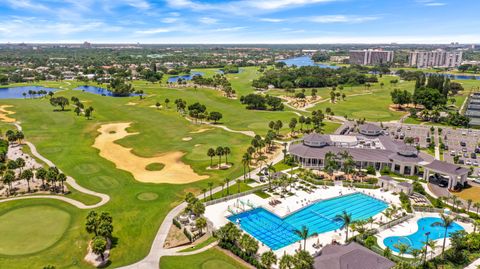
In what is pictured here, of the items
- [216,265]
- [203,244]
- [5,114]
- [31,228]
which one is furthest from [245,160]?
[5,114]

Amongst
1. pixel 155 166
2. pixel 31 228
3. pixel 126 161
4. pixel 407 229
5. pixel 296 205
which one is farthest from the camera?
pixel 126 161

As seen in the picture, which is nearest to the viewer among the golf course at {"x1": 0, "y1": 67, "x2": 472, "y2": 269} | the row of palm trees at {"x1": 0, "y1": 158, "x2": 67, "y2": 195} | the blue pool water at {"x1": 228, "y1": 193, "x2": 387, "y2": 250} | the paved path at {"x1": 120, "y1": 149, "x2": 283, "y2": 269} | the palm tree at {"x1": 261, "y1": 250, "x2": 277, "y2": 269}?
the palm tree at {"x1": 261, "y1": 250, "x2": 277, "y2": 269}

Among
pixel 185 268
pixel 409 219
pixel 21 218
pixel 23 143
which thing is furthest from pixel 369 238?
pixel 23 143

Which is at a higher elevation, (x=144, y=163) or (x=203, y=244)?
(x=144, y=163)

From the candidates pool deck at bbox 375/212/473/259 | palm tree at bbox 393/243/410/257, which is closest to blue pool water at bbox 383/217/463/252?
pool deck at bbox 375/212/473/259

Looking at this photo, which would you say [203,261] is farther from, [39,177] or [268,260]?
[39,177]

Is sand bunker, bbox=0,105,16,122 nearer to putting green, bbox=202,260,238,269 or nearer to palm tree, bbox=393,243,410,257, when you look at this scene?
putting green, bbox=202,260,238,269

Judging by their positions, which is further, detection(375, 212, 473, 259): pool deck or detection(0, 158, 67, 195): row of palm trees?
detection(0, 158, 67, 195): row of palm trees
